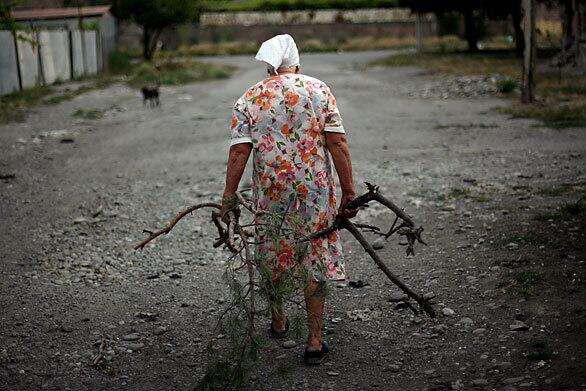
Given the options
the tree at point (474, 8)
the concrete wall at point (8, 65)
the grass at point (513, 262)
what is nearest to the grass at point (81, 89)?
the concrete wall at point (8, 65)

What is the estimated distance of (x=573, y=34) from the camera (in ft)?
66.1

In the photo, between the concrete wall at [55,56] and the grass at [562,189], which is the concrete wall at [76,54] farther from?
the grass at [562,189]

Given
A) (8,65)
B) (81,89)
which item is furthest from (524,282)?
(81,89)

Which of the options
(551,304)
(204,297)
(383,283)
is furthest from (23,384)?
(551,304)

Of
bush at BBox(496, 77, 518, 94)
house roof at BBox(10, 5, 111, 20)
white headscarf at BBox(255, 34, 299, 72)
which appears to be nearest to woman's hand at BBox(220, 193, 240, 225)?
white headscarf at BBox(255, 34, 299, 72)

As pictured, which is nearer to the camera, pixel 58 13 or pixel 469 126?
pixel 469 126

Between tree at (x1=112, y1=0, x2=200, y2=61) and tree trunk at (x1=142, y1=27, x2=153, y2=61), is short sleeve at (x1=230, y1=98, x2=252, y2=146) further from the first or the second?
tree trunk at (x1=142, y1=27, x2=153, y2=61)

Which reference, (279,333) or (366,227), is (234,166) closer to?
(366,227)

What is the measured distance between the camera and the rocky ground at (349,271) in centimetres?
420

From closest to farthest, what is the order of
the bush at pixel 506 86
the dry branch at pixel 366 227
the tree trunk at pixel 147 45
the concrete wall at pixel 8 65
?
the dry branch at pixel 366 227, the bush at pixel 506 86, the concrete wall at pixel 8 65, the tree trunk at pixel 147 45

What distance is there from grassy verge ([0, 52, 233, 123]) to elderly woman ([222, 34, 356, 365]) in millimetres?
11835

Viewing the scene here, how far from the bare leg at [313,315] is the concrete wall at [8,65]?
53.4 ft

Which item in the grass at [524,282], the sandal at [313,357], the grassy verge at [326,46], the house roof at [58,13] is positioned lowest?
the sandal at [313,357]

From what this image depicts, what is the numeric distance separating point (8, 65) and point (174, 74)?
23.0 ft
